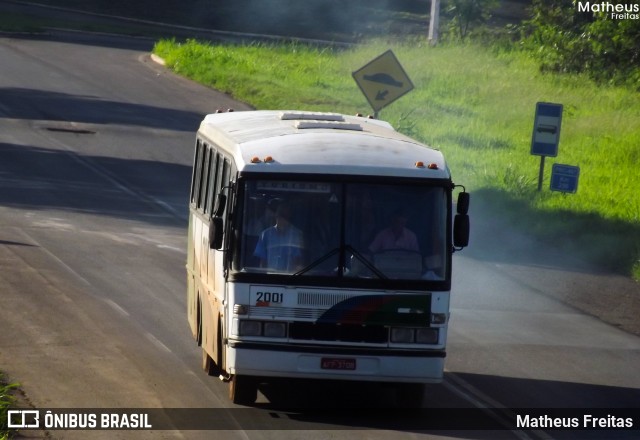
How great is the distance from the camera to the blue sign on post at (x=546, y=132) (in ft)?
76.6

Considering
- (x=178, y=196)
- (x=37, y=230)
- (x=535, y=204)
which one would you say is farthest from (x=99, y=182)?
(x=535, y=204)

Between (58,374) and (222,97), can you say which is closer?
(58,374)

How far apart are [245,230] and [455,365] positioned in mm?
3698

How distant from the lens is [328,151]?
10.9 meters

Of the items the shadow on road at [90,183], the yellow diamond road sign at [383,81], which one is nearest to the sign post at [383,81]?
the yellow diamond road sign at [383,81]

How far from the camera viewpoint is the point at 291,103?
35844mm

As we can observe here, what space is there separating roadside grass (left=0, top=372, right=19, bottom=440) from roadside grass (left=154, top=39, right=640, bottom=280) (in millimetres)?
11709

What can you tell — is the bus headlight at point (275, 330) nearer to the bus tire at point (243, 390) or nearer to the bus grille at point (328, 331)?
the bus grille at point (328, 331)

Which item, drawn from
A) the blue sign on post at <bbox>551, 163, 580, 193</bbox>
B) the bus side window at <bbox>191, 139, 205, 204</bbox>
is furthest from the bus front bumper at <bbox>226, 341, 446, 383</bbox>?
the blue sign on post at <bbox>551, 163, 580, 193</bbox>

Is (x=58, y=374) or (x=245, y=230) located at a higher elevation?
(x=245, y=230)

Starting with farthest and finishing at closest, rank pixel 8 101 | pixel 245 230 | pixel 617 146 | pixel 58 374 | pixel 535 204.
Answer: pixel 8 101 < pixel 617 146 < pixel 535 204 < pixel 58 374 < pixel 245 230

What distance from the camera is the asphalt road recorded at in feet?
36.9

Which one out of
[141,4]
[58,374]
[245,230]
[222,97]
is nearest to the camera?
[245,230]

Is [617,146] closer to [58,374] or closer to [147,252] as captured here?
[147,252]
